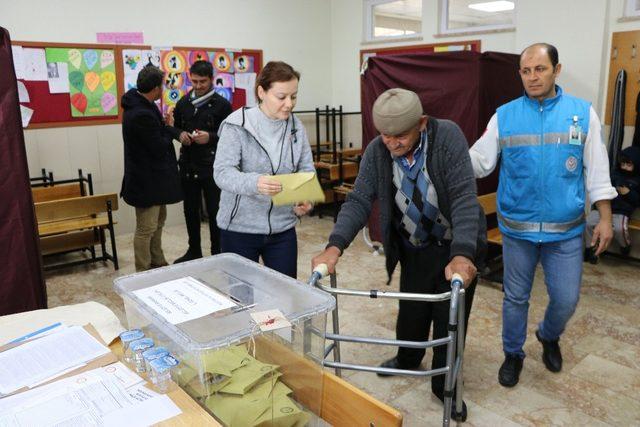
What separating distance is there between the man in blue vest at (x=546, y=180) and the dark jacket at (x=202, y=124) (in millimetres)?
2136

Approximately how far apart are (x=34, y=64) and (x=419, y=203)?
161 inches

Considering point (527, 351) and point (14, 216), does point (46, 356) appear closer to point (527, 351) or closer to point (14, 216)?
point (14, 216)

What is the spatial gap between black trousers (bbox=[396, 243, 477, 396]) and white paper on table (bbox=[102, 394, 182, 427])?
1.29 metres

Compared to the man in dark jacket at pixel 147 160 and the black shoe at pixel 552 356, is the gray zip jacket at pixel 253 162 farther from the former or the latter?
the man in dark jacket at pixel 147 160

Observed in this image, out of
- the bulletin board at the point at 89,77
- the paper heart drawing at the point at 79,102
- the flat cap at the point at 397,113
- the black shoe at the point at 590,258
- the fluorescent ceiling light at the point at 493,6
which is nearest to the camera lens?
the flat cap at the point at 397,113

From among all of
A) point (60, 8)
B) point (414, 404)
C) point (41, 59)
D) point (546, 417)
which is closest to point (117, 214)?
point (41, 59)

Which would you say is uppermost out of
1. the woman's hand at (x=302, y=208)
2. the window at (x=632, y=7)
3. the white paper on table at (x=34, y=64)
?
the window at (x=632, y=7)

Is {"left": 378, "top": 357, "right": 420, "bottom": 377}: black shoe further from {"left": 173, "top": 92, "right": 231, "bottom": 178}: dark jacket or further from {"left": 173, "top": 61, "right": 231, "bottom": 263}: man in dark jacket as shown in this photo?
{"left": 173, "top": 92, "right": 231, "bottom": 178}: dark jacket

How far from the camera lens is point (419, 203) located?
2.00 meters

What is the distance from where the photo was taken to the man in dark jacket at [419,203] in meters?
1.77

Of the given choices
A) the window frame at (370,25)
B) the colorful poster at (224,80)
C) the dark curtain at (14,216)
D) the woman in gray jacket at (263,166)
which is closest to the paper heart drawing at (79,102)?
the colorful poster at (224,80)

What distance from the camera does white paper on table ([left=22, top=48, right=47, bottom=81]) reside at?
181 inches

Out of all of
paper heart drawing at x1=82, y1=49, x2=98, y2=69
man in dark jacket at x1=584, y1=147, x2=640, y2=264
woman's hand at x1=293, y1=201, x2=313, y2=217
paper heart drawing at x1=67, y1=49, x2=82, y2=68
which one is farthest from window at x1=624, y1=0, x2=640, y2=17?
paper heart drawing at x1=67, y1=49, x2=82, y2=68

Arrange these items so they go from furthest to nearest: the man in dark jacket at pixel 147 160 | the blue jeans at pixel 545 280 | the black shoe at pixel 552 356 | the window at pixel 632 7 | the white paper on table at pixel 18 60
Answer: the white paper on table at pixel 18 60 → the window at pixel 632 7 → the man in dark jacket at pixel 147 160 → the black shoe at pixel 552 356 → the blue jeans at pixel 545 280
